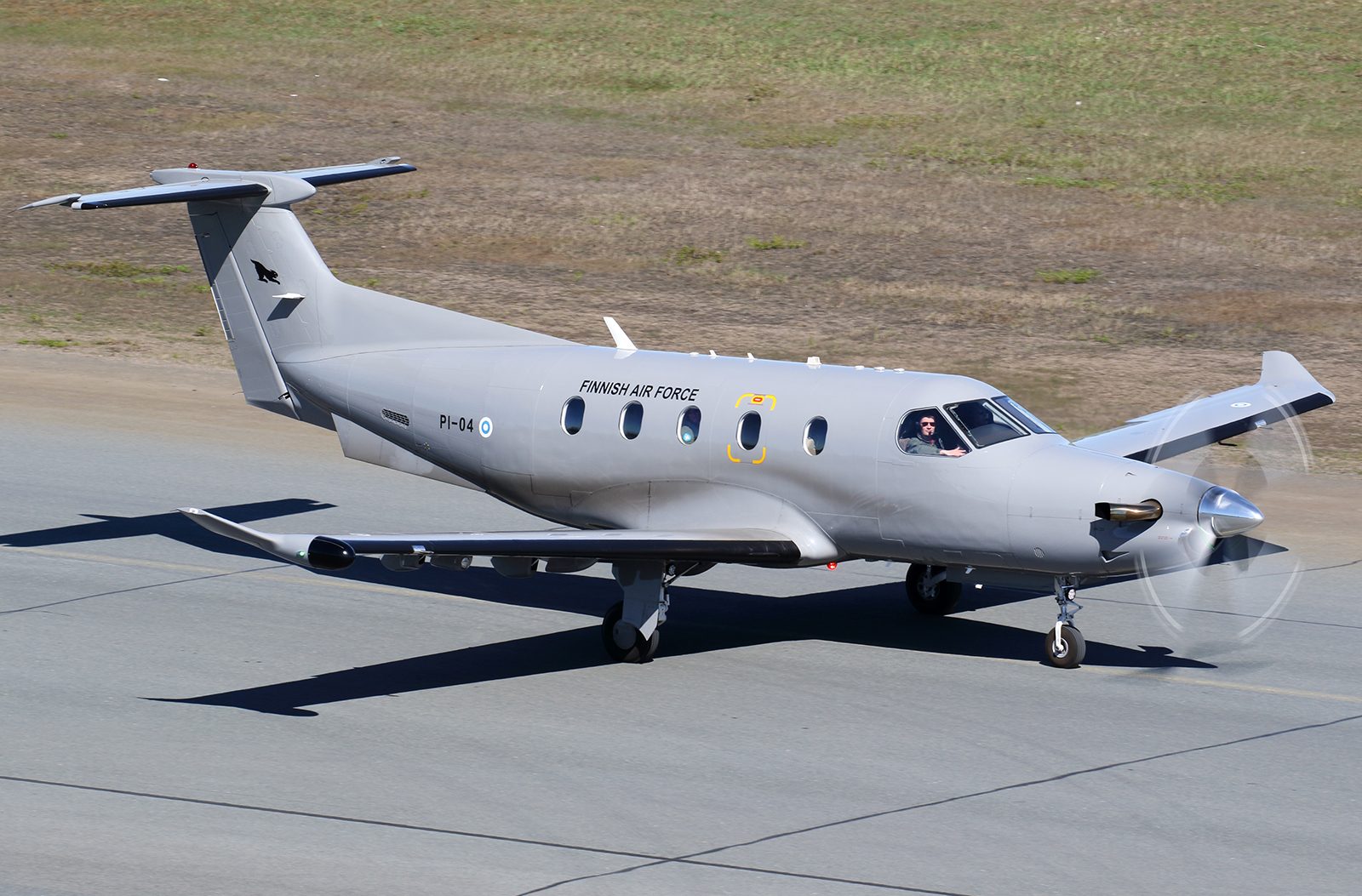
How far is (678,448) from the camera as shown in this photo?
16.0 meters

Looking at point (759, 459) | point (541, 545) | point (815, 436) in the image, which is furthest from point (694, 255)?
point (541, 545)

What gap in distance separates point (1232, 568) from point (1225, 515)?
5.27 meters

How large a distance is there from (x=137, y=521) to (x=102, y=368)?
8982 millimetres

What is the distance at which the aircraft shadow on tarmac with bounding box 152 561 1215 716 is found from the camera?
14.8 m

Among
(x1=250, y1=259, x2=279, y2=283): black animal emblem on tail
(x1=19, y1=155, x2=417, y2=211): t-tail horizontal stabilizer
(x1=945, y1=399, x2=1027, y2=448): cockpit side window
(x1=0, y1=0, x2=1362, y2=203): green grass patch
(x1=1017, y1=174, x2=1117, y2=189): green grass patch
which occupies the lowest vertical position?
(x1=945, y1=399, x2=1027, y2=448): cockpit side window

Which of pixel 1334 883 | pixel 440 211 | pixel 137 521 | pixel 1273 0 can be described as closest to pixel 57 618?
pixel 137 521

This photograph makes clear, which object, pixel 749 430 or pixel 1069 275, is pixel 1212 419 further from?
pixel 1069 275

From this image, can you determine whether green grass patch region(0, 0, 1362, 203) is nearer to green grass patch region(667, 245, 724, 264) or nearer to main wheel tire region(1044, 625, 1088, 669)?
green grass patch region(667, 245, 724, 264)

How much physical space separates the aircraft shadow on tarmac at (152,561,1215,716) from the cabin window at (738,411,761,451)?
1.91 meters

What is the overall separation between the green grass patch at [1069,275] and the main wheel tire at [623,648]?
798 inches

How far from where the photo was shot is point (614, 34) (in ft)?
175

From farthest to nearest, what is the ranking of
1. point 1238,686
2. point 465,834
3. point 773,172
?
point 773,172 → point 1238,686 → point 465,834

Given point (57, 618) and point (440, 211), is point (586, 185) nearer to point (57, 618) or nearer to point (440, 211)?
point (440, 211)

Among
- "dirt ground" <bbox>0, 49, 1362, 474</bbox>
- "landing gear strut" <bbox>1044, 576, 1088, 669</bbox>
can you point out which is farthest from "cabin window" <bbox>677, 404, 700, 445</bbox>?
"dirt ground" <bbox>0, 49, 1362, 474</bbox>
